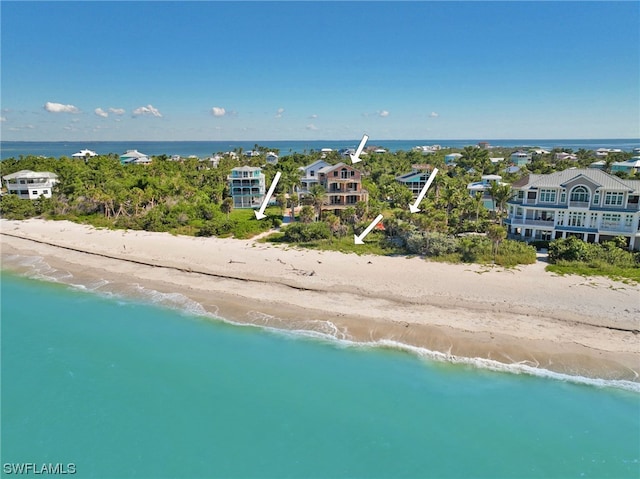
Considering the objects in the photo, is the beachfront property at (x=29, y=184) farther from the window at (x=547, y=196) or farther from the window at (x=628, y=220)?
the window at (x=628, y=220)

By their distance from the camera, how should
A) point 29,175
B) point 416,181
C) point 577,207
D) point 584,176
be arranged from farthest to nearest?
point 416,181 < point 29,175 < point 577,207 < point 584,176

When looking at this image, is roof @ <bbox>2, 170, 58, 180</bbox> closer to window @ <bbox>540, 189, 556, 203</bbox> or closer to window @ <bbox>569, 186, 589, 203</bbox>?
window @ <bbox>540, 189, 556, 203</bbox>

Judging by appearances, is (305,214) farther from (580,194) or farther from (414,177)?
(414,177)

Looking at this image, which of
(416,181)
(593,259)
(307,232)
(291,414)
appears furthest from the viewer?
(416,181)

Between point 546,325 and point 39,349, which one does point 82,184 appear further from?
point 546,325

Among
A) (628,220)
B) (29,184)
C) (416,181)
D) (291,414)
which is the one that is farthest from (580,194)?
(29,184)

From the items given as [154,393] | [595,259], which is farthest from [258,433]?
[595,259]

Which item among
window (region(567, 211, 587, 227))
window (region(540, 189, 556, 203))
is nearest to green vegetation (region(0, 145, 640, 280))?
window (region(540, 189, 556, 203))
